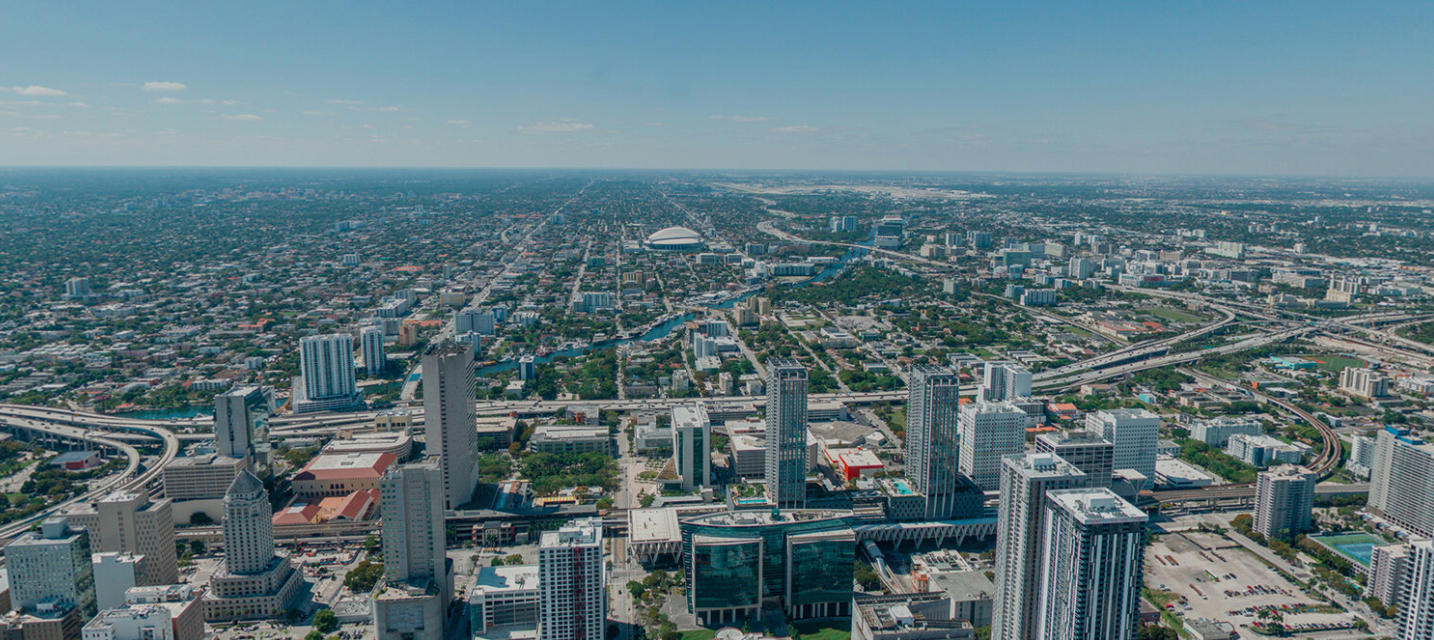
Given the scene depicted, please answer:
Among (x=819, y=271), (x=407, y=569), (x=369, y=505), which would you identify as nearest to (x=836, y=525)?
(x=407, y=569)

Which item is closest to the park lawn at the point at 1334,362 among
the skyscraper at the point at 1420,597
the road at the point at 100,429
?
the skyscraper at the point at 1420,597

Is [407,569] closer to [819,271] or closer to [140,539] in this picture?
[140,539]

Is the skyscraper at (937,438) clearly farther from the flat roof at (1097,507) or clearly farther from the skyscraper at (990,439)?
the flat roof at (1097,507)

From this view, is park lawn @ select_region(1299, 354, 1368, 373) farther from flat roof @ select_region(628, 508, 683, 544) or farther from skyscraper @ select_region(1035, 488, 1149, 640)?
skyscraper @ select_region(1035, 488, 1149, 640)

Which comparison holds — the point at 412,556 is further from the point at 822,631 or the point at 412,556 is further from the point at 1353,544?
the point at 1353,544

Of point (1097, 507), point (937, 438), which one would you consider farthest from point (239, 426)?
point (1097, 507)
